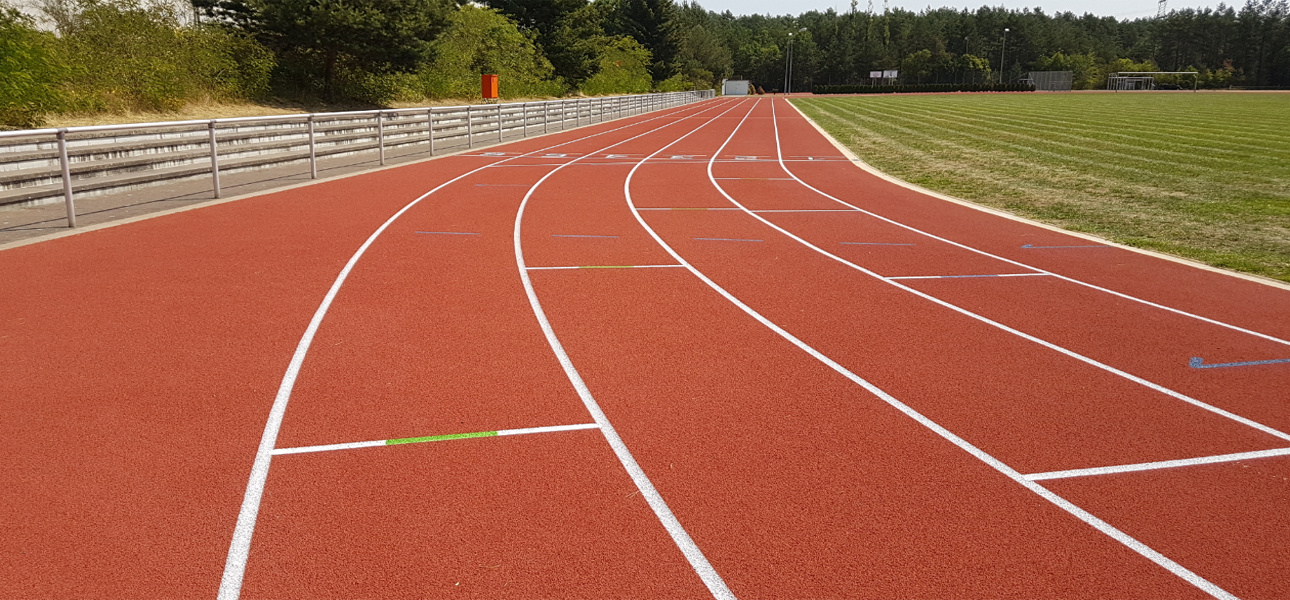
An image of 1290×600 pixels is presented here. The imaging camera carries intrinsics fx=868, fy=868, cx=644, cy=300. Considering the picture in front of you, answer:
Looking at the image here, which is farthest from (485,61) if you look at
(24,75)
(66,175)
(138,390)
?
(138,390)

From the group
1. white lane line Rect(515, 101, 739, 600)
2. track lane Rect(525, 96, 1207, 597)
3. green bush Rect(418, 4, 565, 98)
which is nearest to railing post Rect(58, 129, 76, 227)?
white lane line Rect(515, 101, 739, 600)

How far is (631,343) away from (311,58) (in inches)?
975

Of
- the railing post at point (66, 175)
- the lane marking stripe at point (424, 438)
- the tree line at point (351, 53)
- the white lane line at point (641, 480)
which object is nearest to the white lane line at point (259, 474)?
the lane marking stripe at point (424, 438)

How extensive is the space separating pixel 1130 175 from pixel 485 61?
104ft

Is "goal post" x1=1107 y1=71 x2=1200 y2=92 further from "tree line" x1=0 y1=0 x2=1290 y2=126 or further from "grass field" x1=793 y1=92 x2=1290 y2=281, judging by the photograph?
"grass field" x1=793 y1=92 x2=1290 y2=281

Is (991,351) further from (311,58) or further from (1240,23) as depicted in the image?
(1240,23)

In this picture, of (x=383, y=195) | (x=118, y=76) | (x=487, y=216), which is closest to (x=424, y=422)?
(x=487, y=216)

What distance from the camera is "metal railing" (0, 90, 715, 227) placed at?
11617 mm

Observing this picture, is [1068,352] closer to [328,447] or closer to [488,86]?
[328,447]

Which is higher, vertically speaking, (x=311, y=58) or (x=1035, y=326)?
(x=311, y=58)

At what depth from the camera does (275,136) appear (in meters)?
16.5

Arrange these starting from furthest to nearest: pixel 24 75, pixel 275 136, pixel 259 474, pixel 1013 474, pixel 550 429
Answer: pixel 275 136 → pixel 24 75 → pixel 550 429 → pixel 1013 474 → pixel 259 474

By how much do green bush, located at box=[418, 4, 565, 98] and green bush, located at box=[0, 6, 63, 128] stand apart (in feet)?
62.0

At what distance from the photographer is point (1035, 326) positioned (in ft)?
22.4
